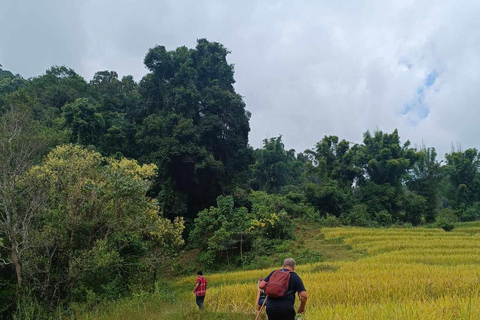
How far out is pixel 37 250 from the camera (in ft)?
32.7

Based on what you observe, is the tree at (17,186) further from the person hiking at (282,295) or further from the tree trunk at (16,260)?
the person hiking at (282,295)

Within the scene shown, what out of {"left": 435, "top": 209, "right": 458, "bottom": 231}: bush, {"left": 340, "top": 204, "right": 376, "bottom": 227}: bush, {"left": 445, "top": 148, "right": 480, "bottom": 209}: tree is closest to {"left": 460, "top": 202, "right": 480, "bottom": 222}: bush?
{"left": 435, "top": 209, "right": 458, "bottom": 231}: bush

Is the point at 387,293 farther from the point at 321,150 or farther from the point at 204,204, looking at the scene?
the point at 321,150

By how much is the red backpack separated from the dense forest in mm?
6999

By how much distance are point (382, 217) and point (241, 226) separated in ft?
61.5

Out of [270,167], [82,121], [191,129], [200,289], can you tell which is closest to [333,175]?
[270,167]

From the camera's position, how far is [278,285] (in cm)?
433

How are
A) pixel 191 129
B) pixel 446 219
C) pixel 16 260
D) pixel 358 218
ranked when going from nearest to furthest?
pixel 16 260, pixel 191 129, pixel 358 218, pixel 446 219

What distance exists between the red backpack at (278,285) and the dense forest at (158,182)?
700 cm

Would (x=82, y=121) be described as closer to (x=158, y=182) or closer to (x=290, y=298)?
(x=158, y=182)

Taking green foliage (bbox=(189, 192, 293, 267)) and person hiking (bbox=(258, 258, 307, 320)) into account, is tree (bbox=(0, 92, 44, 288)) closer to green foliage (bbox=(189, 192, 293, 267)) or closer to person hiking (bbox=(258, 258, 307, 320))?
person hiking (bbox=(258, 258, 307, 320))

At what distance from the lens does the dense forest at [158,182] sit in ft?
33.0

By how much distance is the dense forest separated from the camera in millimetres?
10055

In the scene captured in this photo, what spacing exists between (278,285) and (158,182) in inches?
854
